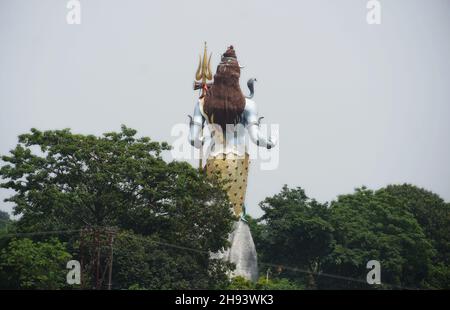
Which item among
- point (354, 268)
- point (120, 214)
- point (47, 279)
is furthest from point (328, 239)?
point (47, 279)

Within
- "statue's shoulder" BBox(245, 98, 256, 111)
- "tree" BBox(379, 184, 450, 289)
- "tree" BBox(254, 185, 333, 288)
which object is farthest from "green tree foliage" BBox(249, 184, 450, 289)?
"statue's shoulder" BBox(245, 98, 256, 111)

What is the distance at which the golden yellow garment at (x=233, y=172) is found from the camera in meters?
43.9

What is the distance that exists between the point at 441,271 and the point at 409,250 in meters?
2.00

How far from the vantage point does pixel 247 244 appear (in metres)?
43.5

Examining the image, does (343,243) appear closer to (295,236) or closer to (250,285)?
(295,236)

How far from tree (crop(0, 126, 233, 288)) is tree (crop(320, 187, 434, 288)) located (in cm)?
763

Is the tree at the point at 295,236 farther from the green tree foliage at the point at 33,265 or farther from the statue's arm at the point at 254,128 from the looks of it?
the green tree foliage at the point at 33,265

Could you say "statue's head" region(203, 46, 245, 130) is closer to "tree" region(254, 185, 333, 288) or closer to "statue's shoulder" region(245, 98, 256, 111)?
"statue's shoulder" region(245, 98, 256, 111)

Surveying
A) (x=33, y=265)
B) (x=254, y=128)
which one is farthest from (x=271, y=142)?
(x=33, y=265)

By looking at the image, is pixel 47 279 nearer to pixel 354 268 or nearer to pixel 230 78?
pixel 230 78

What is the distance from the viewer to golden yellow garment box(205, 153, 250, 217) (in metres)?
43.9

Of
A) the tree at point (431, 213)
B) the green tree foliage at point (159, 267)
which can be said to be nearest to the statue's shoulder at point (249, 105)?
the green tree foliage at point (159, 267)

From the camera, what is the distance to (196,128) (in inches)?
1736
